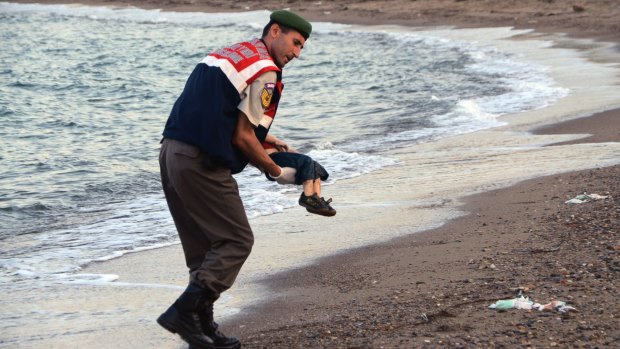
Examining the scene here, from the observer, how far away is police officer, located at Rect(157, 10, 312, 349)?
4.68 metres

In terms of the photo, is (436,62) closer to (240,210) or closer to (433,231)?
(433,231)

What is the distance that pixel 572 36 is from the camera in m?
25.9

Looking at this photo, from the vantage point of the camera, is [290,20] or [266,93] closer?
[266,93]

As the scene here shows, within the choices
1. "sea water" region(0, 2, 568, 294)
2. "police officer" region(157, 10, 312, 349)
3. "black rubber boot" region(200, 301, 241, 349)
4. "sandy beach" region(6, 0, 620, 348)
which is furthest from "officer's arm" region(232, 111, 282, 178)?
"sea water" region(0, 2, 568, 294)

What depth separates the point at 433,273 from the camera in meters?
6.32

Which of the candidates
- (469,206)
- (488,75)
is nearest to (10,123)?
(488,75)

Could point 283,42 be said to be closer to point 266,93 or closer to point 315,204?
point 266,93

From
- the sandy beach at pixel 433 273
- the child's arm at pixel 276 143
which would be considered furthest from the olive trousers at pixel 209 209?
the sandy beach at pixel 433 273

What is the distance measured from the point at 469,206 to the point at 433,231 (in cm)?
92

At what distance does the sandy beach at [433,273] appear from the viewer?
5.17 meters

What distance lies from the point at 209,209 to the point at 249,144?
0.38 metres

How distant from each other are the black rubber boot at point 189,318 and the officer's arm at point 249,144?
66 cm

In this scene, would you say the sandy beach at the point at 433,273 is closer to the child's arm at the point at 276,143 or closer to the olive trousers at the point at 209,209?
the olive trousers at the point at 209,209

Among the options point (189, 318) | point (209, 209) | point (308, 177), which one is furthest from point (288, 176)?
point (189, 318)
